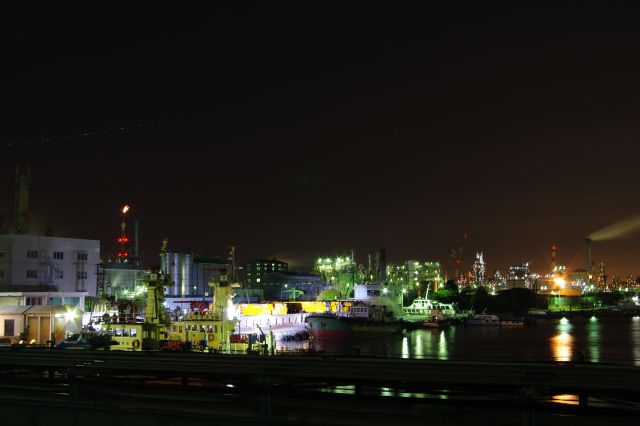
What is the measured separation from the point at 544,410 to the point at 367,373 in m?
2.69

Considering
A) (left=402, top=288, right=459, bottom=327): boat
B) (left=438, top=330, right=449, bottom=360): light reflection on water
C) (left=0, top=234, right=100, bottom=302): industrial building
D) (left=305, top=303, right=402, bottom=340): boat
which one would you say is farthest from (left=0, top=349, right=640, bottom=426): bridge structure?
(left=402, top=288, right=459, bottom=327): boat

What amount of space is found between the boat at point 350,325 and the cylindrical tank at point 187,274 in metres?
73.4

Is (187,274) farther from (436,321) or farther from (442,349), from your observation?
(442,349)

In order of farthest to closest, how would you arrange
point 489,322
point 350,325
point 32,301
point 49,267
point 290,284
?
point 290,284, point 489,322, point 350,325, point 49,267, point 32,301

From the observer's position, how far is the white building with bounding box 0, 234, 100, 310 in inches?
2714

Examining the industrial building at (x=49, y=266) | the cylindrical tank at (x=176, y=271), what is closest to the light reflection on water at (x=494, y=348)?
the industrial building at (x=49, y=266)

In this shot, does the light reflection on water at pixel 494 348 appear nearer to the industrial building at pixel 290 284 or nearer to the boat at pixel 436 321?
the boat at pixel 436 321

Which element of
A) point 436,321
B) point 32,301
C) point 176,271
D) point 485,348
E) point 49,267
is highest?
point 49,267

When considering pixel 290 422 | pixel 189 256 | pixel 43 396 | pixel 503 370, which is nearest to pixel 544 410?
pixel 503 370

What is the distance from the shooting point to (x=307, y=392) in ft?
32.2

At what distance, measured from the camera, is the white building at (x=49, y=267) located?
226ft

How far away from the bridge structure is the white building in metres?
57.1

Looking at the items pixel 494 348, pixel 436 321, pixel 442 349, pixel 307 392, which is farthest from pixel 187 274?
pixel 307 392

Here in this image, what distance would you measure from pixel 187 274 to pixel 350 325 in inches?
3395
